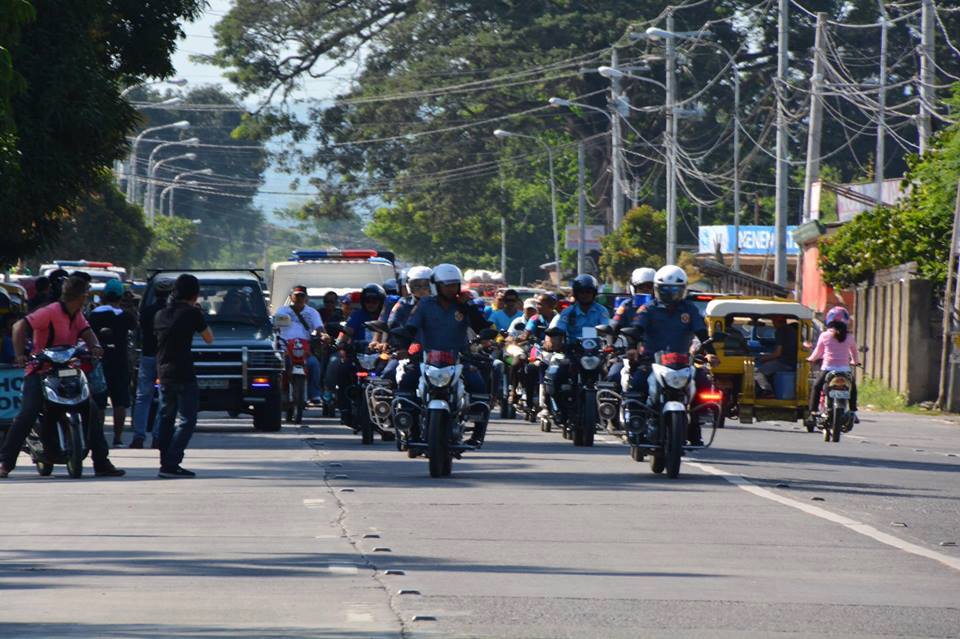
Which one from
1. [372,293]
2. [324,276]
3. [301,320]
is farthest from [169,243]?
[372,293]

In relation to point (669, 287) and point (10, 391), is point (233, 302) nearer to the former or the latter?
point (10, 391)

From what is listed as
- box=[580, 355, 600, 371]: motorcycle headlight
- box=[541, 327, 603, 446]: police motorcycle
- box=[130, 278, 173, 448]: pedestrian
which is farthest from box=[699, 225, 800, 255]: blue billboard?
box=[130, 278, 173, 448]: pedestrian

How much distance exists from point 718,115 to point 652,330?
61914mm

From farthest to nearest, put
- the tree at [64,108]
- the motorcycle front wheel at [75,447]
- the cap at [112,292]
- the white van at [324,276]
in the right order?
the white van at [324,276] → the tree at [64,108] → the cap at [112,292] → the motorcycle front wheel at [75,447]

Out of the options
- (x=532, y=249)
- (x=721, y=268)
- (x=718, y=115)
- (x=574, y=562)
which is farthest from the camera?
(x=532, y=249)

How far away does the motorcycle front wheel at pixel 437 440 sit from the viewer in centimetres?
1725

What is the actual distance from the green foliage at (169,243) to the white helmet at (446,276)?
83.3m

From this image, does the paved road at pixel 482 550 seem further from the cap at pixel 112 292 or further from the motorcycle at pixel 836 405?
the motorcycle at pixel 836 405

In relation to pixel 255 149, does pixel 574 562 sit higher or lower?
lower

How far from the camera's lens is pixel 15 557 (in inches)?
467

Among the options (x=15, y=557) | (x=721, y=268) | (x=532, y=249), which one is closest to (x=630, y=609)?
(x=15, y=557)

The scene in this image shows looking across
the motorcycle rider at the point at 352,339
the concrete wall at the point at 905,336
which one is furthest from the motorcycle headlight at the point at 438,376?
the concrete wall at the point at 905,336

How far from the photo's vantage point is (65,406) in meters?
17.4

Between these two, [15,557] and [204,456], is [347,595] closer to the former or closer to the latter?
[15,557]
